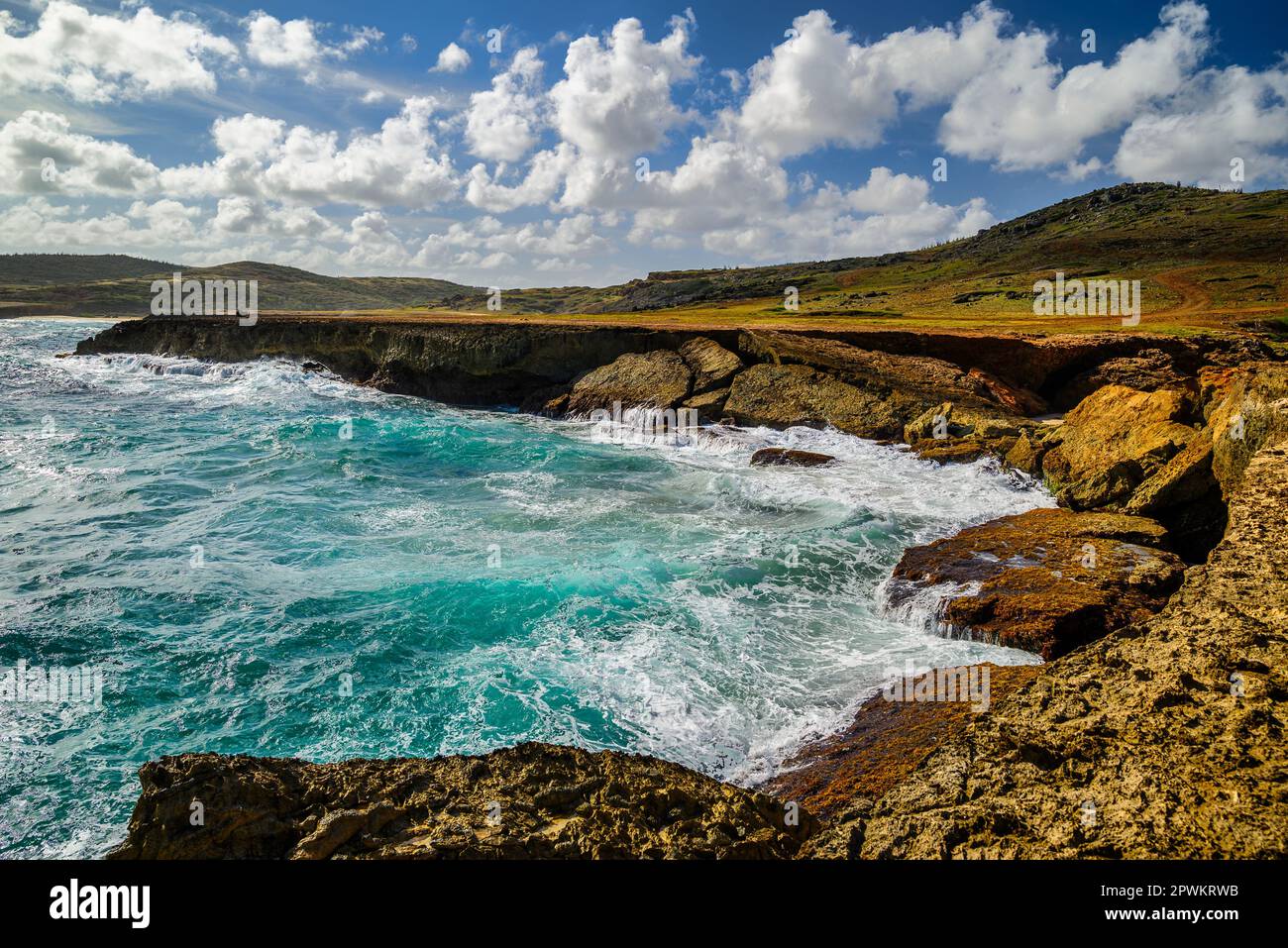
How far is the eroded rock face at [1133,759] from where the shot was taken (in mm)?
3535

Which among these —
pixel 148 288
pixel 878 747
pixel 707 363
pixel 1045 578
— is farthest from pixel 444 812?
pixel 148 288

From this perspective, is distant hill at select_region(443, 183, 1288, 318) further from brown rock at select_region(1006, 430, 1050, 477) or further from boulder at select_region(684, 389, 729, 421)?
brown rock at select_region(1006, 430, 1050, 477)

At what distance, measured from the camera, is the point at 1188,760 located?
396cm

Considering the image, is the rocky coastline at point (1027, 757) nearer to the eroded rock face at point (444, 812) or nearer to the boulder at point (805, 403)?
the eroded rock face at point (444, 812)

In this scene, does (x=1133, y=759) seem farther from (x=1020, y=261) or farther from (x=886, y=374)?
(x=1020, y=261)

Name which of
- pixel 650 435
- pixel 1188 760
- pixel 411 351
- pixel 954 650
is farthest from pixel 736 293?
pixel 1188 760

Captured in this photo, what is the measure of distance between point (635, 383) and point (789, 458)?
1151 centimetres

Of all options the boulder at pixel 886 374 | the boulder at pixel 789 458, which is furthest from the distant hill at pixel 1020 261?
the boulder at pixel 789 458

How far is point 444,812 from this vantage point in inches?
176

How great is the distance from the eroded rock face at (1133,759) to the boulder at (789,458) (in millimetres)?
15923

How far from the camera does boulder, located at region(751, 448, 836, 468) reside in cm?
2164

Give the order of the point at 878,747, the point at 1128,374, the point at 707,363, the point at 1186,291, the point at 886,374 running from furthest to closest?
the point at 1186,291, the point at 707,363, the point at 886,374, the point at 1128,374, the point at 878,747
